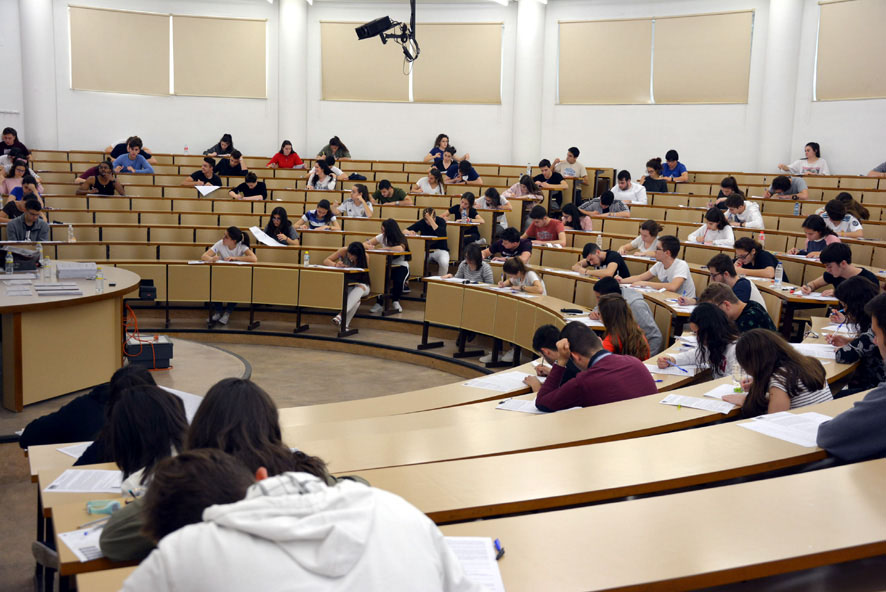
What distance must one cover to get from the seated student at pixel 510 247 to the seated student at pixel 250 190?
4.13 metres

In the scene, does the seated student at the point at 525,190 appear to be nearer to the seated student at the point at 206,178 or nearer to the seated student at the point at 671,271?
the seated student at the point at 671,271

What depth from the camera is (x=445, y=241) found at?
1027 centimetres

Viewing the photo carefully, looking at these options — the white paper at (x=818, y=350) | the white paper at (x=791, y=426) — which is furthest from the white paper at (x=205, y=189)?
the white paper at (x=791, y=426)

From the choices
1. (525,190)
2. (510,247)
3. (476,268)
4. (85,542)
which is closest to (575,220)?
(510,247)

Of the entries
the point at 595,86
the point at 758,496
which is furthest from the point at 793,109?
the point at 758,496

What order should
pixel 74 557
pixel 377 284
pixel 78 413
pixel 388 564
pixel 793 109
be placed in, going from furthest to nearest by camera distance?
pixel 793 109
pixel 377 284
pixel 78 413
pixel 74 557
pixel 388 564

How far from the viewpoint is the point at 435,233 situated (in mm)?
10273

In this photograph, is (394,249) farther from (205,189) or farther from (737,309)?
(737,309)

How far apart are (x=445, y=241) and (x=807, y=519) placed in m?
8.19

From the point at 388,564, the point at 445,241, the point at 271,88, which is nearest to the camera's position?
the point at 388,564

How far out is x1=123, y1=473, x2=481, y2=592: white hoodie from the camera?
1.42 meters

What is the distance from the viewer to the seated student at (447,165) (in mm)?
13789

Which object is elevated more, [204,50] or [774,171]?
[204,50]

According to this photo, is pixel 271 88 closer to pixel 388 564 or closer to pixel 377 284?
pixel 377 284
